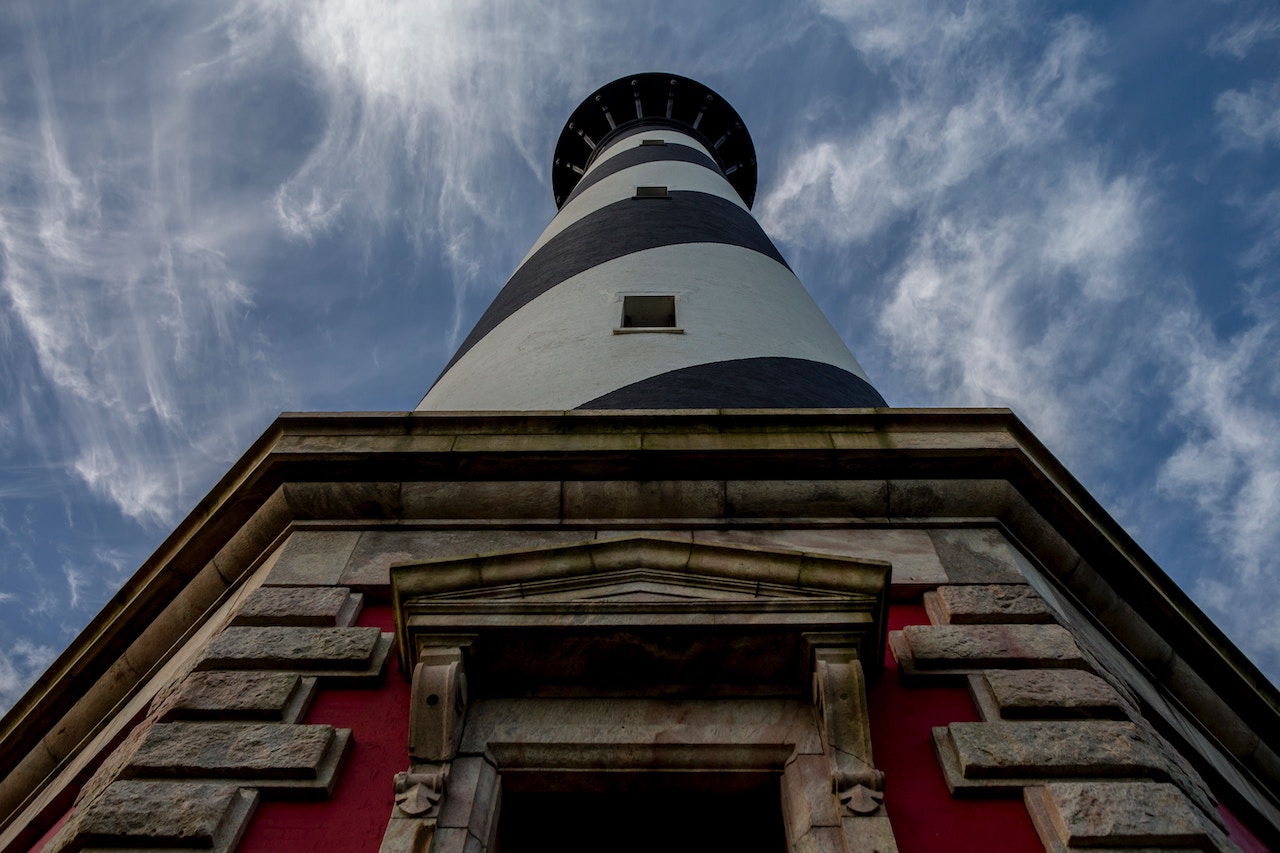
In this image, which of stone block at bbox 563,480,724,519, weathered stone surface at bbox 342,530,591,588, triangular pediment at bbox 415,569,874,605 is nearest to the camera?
triangular pediment at bbox 415,569,874,605

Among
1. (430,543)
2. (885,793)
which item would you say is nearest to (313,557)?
(430,543)

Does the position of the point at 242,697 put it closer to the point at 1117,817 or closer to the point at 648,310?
the point at 1117,817

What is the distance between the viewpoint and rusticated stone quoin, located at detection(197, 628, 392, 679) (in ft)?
14.0

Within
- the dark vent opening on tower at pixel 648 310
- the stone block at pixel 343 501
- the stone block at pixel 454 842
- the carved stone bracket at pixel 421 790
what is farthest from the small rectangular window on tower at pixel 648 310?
the stone block at pixel 454 842

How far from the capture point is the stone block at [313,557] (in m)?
4.84

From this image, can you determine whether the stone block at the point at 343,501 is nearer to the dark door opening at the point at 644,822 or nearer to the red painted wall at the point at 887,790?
the red painted wall at the point at 887,790

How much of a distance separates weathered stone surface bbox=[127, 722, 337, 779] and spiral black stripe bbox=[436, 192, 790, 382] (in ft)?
17.1

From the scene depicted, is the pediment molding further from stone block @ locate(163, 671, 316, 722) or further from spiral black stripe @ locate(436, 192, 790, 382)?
spiral black stripe @ locate(436, 192, 790, 382)

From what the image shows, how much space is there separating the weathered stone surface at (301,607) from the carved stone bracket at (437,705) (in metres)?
0.66

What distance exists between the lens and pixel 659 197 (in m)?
12.8

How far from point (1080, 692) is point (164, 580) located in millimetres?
4583

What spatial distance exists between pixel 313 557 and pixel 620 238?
6233mm

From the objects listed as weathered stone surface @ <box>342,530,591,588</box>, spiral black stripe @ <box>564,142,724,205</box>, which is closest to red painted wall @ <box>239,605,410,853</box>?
weathered stone surface @ <box>342,530,591,588</box>

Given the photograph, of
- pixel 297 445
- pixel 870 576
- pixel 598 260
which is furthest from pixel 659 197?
pixel 870 576
